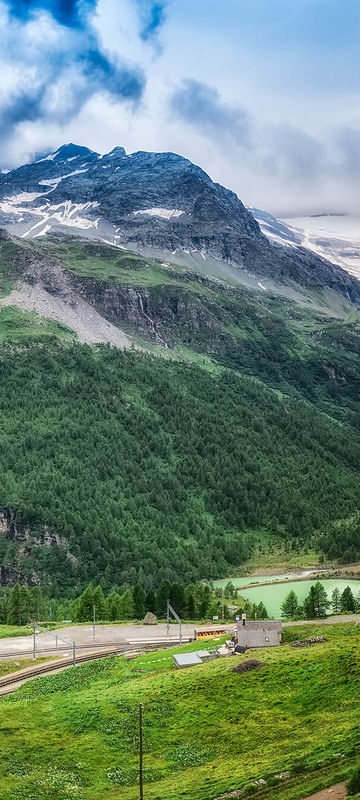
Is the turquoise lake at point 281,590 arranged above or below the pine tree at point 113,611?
below

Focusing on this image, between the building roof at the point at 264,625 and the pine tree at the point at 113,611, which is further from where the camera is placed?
the pine tree at the point at 113,611

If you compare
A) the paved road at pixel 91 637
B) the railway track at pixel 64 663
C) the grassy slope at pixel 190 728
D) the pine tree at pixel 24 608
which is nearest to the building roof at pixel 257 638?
the grassy slope at pixel 190 728

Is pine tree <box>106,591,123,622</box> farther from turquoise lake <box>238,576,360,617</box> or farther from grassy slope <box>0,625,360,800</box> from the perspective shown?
grassy slope <box>0,625,360,800</box>

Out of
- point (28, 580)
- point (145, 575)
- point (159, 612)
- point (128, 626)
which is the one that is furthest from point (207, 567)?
point (128, 626)

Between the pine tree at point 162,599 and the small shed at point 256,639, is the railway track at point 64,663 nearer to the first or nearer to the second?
the small shed at point 256,639

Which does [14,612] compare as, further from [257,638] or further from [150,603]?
[257,638]

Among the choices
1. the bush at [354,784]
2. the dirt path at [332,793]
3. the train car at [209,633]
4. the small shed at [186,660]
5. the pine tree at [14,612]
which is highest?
the bush at [354,784]
